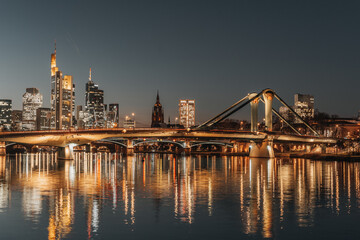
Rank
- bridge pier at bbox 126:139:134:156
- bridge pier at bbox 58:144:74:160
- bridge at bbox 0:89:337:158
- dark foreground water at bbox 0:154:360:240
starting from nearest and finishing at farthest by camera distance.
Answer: dark foreground water at bbox 0:154:360:240, bridge at bbox 0:89:337:158, bridge pier at bbox 58:144:74:160, bridge pier at bbox 126:139:134:156

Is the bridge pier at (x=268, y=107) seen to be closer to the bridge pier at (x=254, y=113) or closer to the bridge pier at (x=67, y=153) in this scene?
the bridge pier at (x=254, y=113)

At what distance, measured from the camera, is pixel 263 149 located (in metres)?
120

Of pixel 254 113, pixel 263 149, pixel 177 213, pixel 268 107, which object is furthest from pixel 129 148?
pixel 177 213

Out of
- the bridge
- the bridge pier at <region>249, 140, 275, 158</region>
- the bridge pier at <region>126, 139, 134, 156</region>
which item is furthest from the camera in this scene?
the bridge pier at <region>126, 139, 134, 156</region>

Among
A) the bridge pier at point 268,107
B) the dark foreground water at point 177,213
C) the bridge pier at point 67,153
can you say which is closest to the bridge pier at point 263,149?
the bridge pier at point 268,107

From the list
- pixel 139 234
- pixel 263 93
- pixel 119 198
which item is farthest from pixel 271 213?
pixel 263 93

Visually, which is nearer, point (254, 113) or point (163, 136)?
point (163, 136)

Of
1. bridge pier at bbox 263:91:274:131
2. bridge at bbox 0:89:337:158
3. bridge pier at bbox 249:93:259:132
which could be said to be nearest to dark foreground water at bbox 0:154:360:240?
bridge at bbox 0:89:337:158

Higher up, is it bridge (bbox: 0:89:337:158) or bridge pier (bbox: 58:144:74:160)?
bridge (bbox: 0:89:337:158)

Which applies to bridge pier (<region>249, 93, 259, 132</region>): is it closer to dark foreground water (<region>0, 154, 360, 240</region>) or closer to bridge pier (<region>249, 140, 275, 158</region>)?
bridge pier (<region>249, 140, 275, 158</region>)

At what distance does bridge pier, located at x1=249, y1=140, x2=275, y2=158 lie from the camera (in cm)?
11780

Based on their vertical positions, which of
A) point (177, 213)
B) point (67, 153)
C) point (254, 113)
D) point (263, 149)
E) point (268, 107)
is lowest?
point (177, 213)

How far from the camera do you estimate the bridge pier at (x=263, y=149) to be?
118 m

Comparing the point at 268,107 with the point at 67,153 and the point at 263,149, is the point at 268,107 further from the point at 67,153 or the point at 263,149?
the point at 67,153
